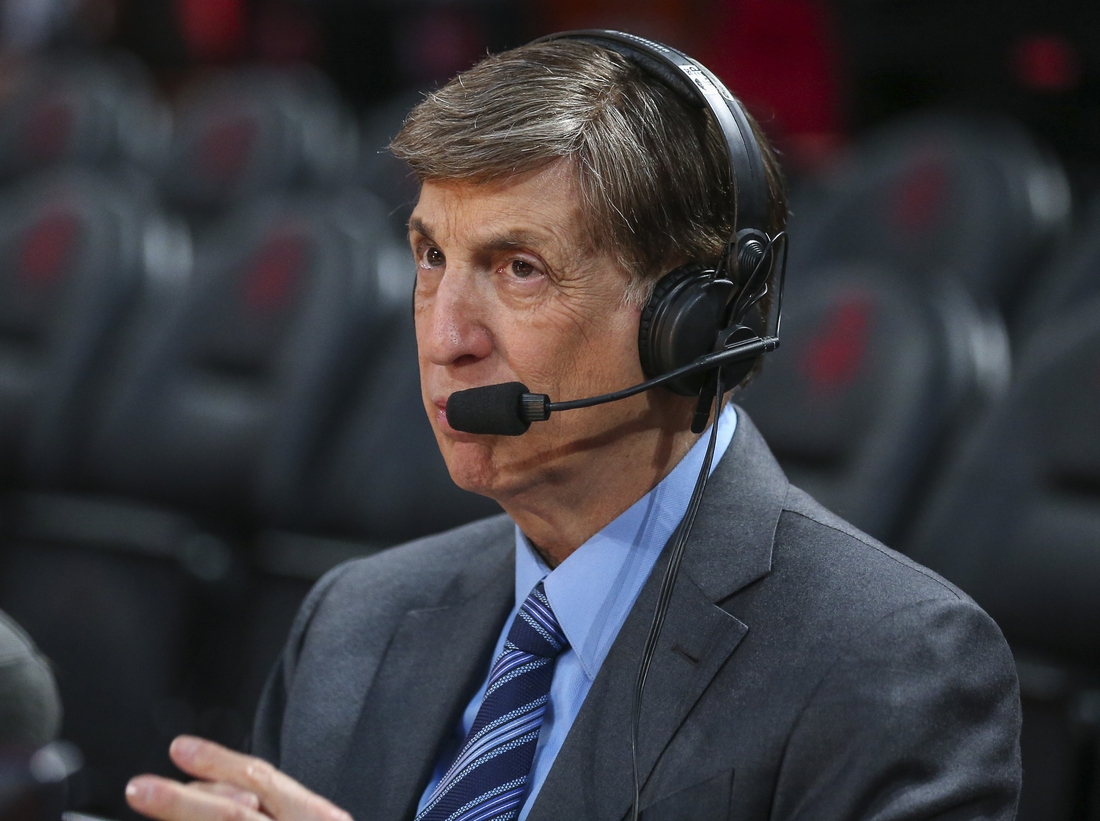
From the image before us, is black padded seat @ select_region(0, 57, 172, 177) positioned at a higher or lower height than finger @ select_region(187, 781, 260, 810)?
lower

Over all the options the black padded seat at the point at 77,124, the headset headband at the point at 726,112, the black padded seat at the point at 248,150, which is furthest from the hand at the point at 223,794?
the black padded seat at the point at 77,124

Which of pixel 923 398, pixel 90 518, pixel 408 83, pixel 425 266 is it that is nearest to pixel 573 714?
pixel 425 266

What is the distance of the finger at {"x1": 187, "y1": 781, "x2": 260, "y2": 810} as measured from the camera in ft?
2.42

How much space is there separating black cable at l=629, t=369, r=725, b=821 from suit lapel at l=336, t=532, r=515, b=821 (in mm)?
177

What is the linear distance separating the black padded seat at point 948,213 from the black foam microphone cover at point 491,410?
4.97 feet

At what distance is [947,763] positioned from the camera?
75 centimetres

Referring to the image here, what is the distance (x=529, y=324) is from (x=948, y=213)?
1.67 m

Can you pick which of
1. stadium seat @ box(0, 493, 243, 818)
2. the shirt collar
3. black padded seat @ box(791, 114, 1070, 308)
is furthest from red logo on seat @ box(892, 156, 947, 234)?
the shirt collar

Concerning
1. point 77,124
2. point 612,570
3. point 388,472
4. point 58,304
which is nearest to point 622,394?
point 612,570

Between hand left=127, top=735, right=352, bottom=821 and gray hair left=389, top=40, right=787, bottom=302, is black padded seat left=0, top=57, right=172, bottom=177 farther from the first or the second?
hand left=127, top=735, right=352, bottom=821

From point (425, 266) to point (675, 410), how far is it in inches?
8.3

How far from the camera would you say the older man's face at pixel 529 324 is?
828mm

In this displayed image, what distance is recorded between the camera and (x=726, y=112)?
831mm

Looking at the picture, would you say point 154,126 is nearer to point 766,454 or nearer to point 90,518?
point 90,518
